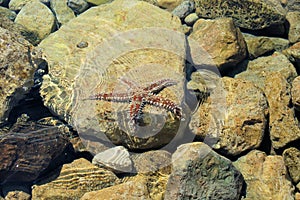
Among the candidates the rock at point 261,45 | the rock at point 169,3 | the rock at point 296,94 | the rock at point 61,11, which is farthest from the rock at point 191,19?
the rock at point 296,94

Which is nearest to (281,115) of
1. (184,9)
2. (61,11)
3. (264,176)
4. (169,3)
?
(264,176)

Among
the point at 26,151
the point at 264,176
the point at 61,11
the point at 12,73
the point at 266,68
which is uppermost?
the point at 12,73

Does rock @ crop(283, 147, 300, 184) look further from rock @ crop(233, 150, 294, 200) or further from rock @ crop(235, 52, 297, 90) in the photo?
rock @ crop(235, 52, 297, 90)

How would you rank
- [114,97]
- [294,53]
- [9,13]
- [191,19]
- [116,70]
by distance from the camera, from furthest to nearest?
[9,13]
[191,19]
[294,53]
[116,70]
[114,97]

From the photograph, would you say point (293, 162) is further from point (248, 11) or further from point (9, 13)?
point (9, 13)

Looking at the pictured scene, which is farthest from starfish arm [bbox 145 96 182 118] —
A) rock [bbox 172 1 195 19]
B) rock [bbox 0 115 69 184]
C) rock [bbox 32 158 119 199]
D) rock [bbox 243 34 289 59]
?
rock [bbox 172 1 195 19]

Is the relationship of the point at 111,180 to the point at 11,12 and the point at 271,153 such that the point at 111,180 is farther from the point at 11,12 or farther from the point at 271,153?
the point at 11,12
